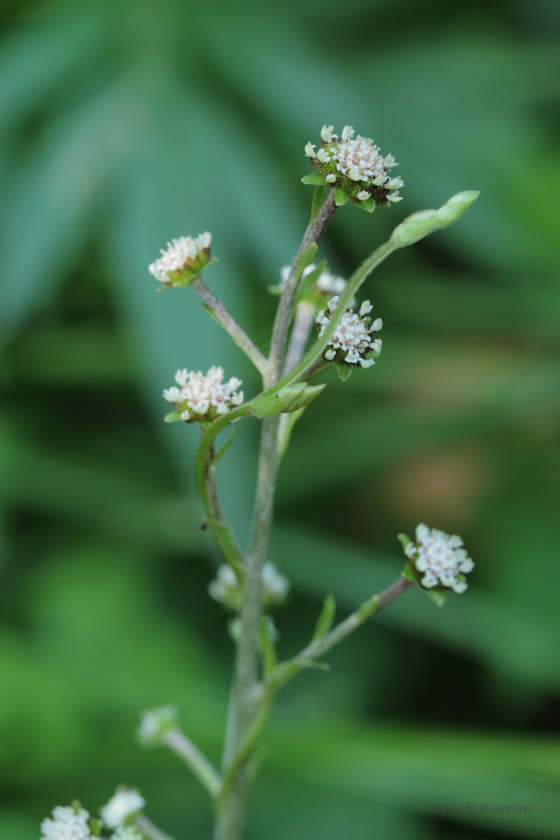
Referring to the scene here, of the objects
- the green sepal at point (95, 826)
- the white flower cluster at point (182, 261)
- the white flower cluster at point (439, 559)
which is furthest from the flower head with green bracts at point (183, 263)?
the green sepal at point (95, 826)

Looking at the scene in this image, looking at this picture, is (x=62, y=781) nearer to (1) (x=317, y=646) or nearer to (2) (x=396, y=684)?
(2) (x=396, y=684)

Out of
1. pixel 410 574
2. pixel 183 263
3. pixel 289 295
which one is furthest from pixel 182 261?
pixel 410 574

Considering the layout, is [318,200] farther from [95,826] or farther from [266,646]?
[95,826]

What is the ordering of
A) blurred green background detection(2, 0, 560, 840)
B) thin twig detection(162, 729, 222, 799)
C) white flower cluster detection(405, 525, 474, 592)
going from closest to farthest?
white flower cluster detection(405, 525, 474, 592), thin twig detection(162, 729, 222, 799), blurred green background detection(2, 0, 560, 840)

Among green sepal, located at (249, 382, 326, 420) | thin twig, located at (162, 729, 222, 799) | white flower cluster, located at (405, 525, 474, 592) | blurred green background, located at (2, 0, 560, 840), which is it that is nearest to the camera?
green sepal, located at (249, 382, 326, 420)

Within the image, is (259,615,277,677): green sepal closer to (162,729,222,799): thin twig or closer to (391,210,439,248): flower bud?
(162,729,222,799): thin twig

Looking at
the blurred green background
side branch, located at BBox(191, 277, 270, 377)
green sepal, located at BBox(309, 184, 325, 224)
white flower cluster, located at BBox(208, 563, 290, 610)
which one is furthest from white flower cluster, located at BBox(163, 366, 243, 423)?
the blurred green background

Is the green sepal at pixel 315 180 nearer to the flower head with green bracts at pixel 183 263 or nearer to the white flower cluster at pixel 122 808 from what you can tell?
the flower head with green bracts at pixel 183 263
